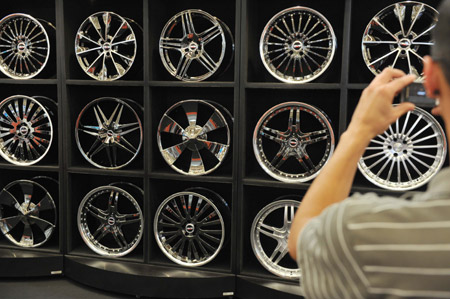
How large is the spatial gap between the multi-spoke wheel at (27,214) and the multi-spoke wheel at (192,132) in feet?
3.28

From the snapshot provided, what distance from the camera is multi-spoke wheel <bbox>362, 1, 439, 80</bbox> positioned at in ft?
8.80


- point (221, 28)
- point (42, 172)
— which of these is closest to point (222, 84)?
point (221, 28)

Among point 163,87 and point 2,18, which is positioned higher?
point 2,18

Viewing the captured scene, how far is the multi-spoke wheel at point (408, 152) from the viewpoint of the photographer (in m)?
2.74

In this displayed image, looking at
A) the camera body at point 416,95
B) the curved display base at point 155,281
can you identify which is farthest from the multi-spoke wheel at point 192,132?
the camera body at point 416,95

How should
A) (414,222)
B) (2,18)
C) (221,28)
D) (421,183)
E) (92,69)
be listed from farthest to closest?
(2,18) < (92,69) < (221,28) < (421,183) < (414,222)

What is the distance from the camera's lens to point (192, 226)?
3.13 metres

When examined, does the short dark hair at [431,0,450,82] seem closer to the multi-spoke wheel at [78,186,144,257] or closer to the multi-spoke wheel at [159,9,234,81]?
the multi-spoke wheel at [159,9,234,81]

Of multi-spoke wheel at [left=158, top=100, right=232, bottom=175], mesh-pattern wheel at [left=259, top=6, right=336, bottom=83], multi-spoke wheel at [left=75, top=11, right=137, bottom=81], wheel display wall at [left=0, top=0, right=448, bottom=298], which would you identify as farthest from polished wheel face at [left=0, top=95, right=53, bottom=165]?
mesh-pattern wheel at [left=259, top=6, right=336, bottom=83]

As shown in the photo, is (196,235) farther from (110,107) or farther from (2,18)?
(2,18)

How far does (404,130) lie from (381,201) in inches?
87.5

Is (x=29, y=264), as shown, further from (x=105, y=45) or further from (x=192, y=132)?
(x=105, y=45)

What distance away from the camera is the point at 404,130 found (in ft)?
9.14

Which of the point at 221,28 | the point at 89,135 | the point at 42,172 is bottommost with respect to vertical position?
the point at 42,172
